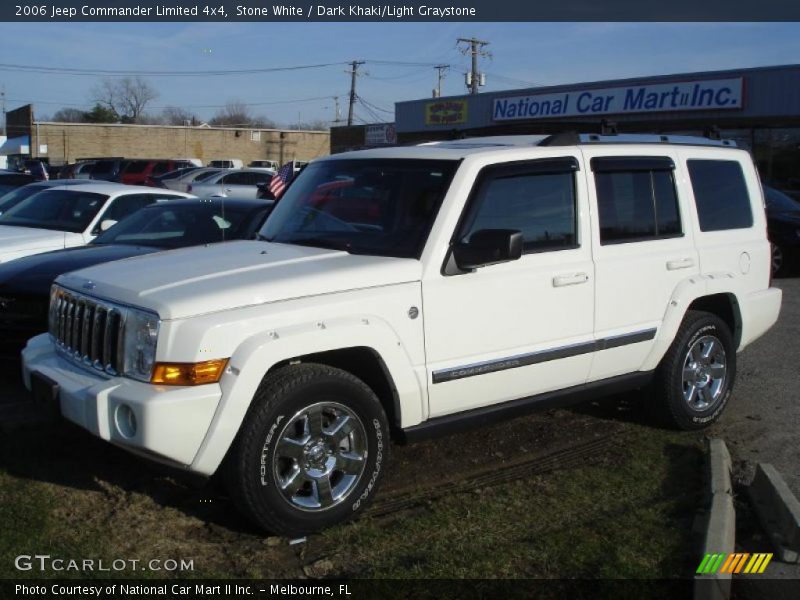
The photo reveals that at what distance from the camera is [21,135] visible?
59500mm

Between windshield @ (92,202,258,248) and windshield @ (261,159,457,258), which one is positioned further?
windshield @ (92,202,258,248)

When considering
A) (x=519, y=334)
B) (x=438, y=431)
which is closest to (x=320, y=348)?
(x=438, y=431)

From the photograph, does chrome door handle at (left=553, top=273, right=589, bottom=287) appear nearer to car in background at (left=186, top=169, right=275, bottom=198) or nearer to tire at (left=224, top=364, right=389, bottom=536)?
tire at (left=224, top=364, right=389, bottom=536)

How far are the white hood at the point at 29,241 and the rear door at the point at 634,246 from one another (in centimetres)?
565

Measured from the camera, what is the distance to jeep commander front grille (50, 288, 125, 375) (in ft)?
13.2

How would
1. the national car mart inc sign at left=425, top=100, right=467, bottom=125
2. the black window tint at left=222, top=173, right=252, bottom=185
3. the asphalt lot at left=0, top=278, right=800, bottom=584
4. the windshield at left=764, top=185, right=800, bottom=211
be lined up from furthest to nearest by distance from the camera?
the national car mart inc sign at left=425, top=100, right=467, bottom=125 < the black window tint at left=222, top=173, right=252, bottom=185 < the windshield at left=764, top=185, right=800, bottom=211 < the asphalt lot at left=0, top=278, right=800, bottom=584

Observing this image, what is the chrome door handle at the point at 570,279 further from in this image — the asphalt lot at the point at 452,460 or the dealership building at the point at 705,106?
the dealership building at the point at 705,106

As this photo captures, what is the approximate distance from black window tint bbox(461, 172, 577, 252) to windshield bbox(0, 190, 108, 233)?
5.75 m

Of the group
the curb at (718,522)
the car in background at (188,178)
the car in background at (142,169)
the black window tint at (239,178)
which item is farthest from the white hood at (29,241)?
the car in background at (142,169)

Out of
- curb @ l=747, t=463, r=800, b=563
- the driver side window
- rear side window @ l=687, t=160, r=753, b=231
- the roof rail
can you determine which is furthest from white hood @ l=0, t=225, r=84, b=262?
curb @ l=747, t=463, r=800, b=563

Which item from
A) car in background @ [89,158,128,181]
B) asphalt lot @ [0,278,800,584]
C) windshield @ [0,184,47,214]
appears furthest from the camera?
car in background @ [89,158,128,181]

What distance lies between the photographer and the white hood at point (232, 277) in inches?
153

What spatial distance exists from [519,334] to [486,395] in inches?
15.4

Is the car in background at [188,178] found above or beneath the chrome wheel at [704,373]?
above
